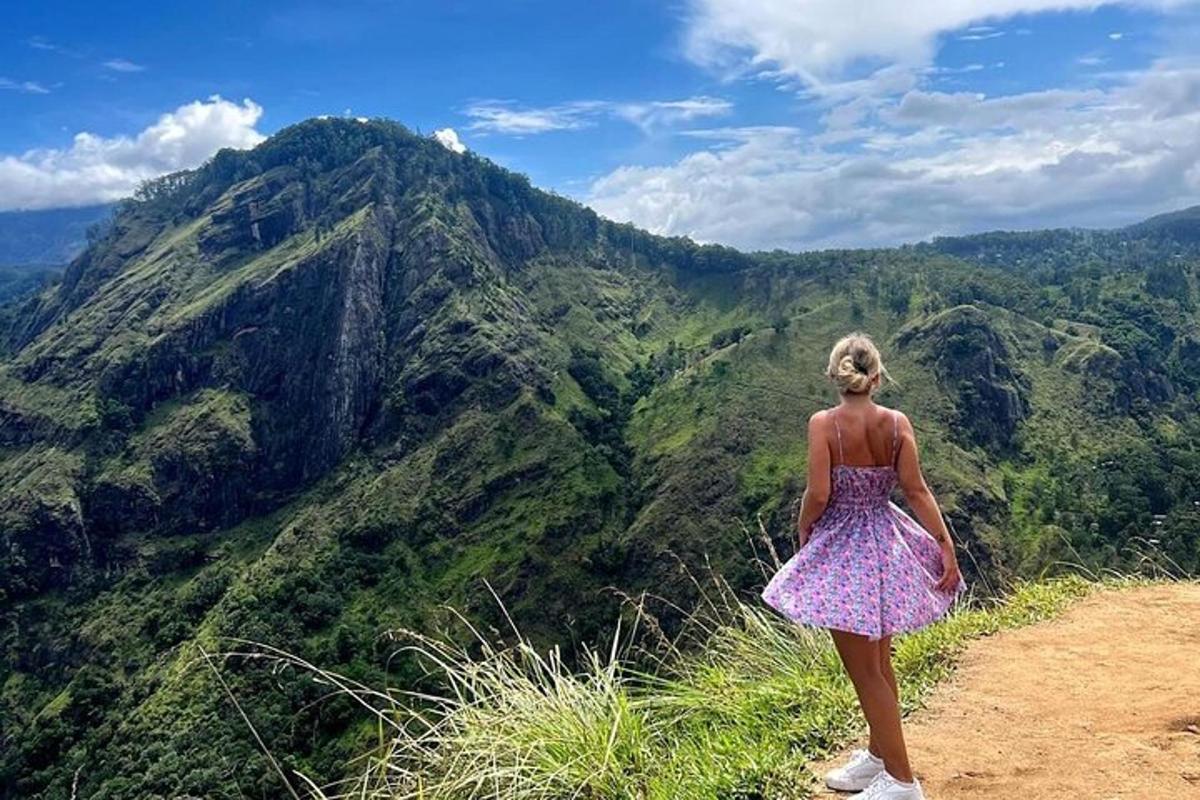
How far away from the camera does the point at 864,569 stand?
16.1ft

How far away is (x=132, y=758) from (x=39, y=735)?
1615 centimetres

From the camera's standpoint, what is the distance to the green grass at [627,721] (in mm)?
4941

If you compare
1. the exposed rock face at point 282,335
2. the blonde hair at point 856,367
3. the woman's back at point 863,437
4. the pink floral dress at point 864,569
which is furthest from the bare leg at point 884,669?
the exposed rock face at point 282,335

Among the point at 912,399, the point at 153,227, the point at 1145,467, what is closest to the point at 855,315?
the point at 912,399

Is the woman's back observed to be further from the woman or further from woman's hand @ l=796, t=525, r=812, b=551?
woman's hand @ l=796, t=525, r=812, b=551

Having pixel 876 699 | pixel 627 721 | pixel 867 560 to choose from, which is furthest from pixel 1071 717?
pixel 627 721

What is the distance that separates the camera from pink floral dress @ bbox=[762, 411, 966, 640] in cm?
479

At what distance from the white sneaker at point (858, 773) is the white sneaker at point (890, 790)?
0.61 feet

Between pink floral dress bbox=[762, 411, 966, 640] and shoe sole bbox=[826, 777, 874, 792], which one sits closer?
pink floral dress bbox=[762, 411, 966, 640]

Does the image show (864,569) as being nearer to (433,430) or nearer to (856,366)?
(856,366)

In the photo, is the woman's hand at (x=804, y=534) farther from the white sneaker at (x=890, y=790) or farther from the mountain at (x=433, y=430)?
the mountain at (x=433, y=430)

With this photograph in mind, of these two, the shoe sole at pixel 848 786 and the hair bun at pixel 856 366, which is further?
the shoe sole at pixel 848 786

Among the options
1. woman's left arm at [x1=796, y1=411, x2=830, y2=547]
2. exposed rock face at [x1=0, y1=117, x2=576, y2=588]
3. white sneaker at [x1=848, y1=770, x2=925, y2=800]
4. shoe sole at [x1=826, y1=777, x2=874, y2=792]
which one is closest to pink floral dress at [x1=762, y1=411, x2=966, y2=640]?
woman's left arm at [x1=796, y1=411, x2=830, y2=547]

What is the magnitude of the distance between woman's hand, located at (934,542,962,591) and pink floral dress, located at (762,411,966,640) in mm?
35
